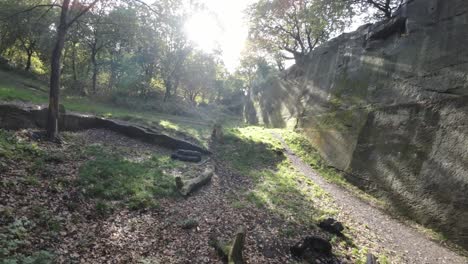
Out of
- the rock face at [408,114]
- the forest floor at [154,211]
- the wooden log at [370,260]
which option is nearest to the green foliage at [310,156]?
the rock face at [408,114]

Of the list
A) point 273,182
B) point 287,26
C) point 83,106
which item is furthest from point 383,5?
point 83,106

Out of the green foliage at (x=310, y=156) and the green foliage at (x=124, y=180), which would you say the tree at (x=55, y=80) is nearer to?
the green foliage at (x=124, y=180)

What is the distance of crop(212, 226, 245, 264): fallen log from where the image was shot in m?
6.89

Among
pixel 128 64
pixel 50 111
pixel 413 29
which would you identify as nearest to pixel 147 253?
pixel 50 111

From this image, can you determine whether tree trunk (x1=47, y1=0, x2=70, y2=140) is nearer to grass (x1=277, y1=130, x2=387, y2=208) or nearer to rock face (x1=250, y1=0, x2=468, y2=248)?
grass (x1=277, y1=130, x2=387, y2=208)

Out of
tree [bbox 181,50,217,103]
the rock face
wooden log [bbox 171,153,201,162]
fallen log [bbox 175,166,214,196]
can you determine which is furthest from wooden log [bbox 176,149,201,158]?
tree [bbox 181,50,217,103]

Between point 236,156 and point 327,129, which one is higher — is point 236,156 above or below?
below

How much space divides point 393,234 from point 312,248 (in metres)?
4.77

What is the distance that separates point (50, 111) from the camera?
40.2 feet

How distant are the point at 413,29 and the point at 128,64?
107ft

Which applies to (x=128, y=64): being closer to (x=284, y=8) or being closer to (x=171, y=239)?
(x=284, y=8)

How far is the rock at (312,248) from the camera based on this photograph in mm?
8047

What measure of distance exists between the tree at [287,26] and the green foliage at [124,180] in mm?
20941

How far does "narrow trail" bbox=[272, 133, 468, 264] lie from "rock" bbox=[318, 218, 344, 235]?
5.17 feet
